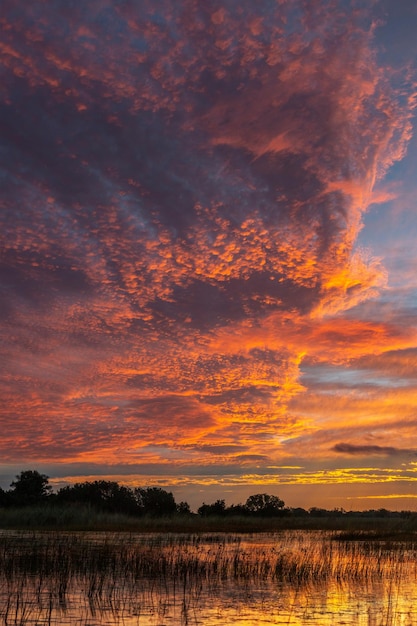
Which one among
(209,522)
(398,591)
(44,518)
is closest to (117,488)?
(209,522)

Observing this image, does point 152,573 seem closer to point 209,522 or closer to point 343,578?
point 343,578

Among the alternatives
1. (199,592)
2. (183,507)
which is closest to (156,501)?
(183,507)

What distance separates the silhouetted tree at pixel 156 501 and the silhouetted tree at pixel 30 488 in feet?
39.6

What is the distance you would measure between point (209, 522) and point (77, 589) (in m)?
50.1

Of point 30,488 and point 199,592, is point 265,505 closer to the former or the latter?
point 30,488

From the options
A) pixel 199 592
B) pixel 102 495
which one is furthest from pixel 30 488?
pixel 199 592

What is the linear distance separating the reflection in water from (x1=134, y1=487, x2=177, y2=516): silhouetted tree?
207 ft

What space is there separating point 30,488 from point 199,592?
7344 centimetres

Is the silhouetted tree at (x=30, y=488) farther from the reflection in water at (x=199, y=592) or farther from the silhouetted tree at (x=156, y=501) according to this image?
the reflection in water at (x=199, y=592)

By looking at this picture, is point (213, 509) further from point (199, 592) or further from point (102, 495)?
point (199, 592)

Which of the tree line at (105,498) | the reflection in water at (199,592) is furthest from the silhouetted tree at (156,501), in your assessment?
the reflection in water at (199,592)

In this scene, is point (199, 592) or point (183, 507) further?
point (183, 507)

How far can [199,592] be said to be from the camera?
55.3ft

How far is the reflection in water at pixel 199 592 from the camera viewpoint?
1316cm
